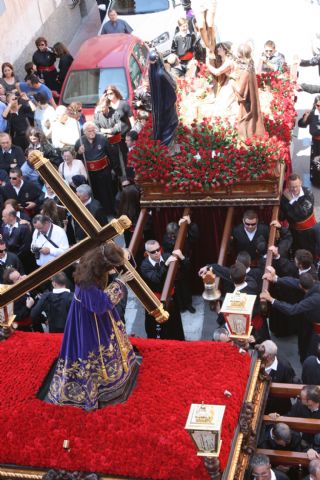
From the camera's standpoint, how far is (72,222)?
36.1 ft

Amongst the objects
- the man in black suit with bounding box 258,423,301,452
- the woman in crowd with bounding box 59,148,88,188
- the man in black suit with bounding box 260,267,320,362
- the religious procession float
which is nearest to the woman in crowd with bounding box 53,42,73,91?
the woman in crowd with bounding box 59,148,88,188

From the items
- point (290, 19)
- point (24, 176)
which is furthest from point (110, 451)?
point (290, 19)

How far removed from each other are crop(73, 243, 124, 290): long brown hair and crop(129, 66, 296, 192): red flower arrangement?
394 centimetres

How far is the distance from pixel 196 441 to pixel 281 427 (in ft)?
4.04

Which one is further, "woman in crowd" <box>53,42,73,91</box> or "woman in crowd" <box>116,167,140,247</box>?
"woman in crowd" <box>53,42,73,91</box>

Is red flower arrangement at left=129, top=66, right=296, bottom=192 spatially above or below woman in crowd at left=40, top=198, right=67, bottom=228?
above

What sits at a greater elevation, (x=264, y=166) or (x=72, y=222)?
(x=264, y=166)

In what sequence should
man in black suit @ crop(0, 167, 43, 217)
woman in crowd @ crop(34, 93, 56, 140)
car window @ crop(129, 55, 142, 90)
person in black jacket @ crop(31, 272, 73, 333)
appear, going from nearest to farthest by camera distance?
person in black jacket @ crop(31, 272, 73, 333)
man in black suit @ crop(0, 167, 43, 217)
woman in crowd @ crop(34, 93, 56, 140)
car window @ crop(129, 55, 142, 90)

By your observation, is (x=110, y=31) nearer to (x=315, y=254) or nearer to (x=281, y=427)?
(x=315, y=254)

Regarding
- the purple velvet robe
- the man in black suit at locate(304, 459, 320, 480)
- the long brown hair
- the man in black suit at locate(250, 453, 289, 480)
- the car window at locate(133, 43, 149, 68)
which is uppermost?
the long brown hair

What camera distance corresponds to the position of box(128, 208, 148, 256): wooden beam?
32.6 feet

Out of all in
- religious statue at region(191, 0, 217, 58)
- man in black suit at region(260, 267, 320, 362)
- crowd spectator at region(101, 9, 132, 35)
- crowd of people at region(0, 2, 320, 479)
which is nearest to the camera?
crowd of people at region(0, 2, 320, 479)

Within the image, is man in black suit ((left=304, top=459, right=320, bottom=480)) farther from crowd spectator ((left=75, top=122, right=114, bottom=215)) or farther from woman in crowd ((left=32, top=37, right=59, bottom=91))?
woman in crowd ((left=32, top=37, right=59, bottom=91))

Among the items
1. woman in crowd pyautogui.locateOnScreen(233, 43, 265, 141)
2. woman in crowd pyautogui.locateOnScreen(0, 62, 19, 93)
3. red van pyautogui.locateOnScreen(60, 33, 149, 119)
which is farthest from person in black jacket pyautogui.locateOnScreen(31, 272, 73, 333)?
woman in crowd pyautogui.locateOnScreen(0, 62, 19, 93)
